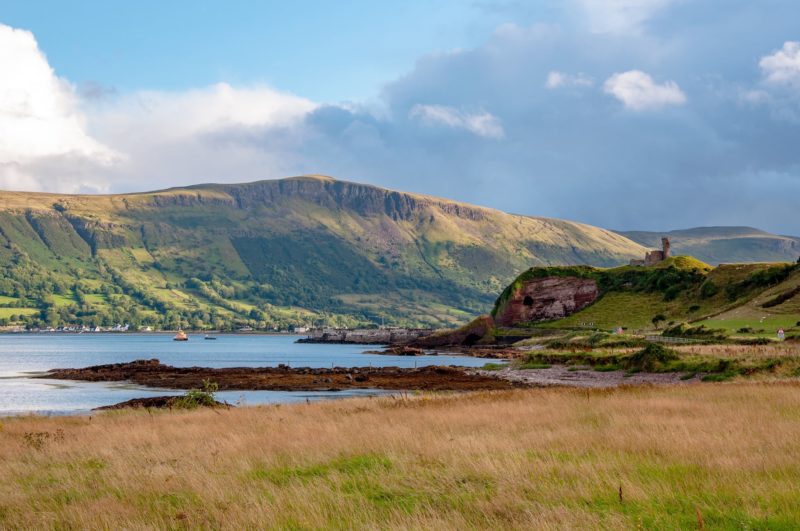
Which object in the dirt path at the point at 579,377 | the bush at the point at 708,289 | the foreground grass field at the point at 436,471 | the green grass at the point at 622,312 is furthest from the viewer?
the green grass at the point at 622,312

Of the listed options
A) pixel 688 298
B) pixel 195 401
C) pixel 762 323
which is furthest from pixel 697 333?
pixel 195 401

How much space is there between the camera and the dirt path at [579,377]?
169ft

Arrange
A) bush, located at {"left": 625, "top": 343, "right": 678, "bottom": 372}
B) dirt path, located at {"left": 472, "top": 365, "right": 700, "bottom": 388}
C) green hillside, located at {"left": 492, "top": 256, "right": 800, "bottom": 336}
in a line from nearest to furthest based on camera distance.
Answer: dirt path, located at {"left": 472, "top": 365, "right": 700, "bottom": 388} → bush, located at {"left": 625, "top": 343, "right": 678, "bottom": 372} → green hillside, located at {"left": 492, "top": 256, "right": 800, "bottom": 336}

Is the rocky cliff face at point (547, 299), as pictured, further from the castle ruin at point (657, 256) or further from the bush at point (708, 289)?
the bush at point (708, 289)

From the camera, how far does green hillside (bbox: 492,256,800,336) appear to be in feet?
315

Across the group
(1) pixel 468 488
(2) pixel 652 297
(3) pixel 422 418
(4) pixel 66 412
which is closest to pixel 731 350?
(3) pixel 422 418

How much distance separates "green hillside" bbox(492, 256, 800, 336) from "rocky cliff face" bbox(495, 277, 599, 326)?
183cm

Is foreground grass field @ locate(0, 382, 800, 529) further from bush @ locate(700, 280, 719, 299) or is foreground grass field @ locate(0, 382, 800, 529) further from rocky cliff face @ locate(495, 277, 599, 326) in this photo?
rocky cliff face @ locate(495, 277, 599, 326)

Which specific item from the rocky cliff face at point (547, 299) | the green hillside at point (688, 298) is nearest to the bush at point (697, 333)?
the green hillside at point (688, 298)

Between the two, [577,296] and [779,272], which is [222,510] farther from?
[577,296]

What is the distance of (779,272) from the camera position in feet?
Result: 414

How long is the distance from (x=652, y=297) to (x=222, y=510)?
146m

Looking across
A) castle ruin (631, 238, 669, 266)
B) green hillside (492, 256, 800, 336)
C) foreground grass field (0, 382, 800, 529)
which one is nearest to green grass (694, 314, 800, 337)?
green hillside (492, 256, 800, 336)

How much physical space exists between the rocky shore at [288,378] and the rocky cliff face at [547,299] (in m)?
84.1
